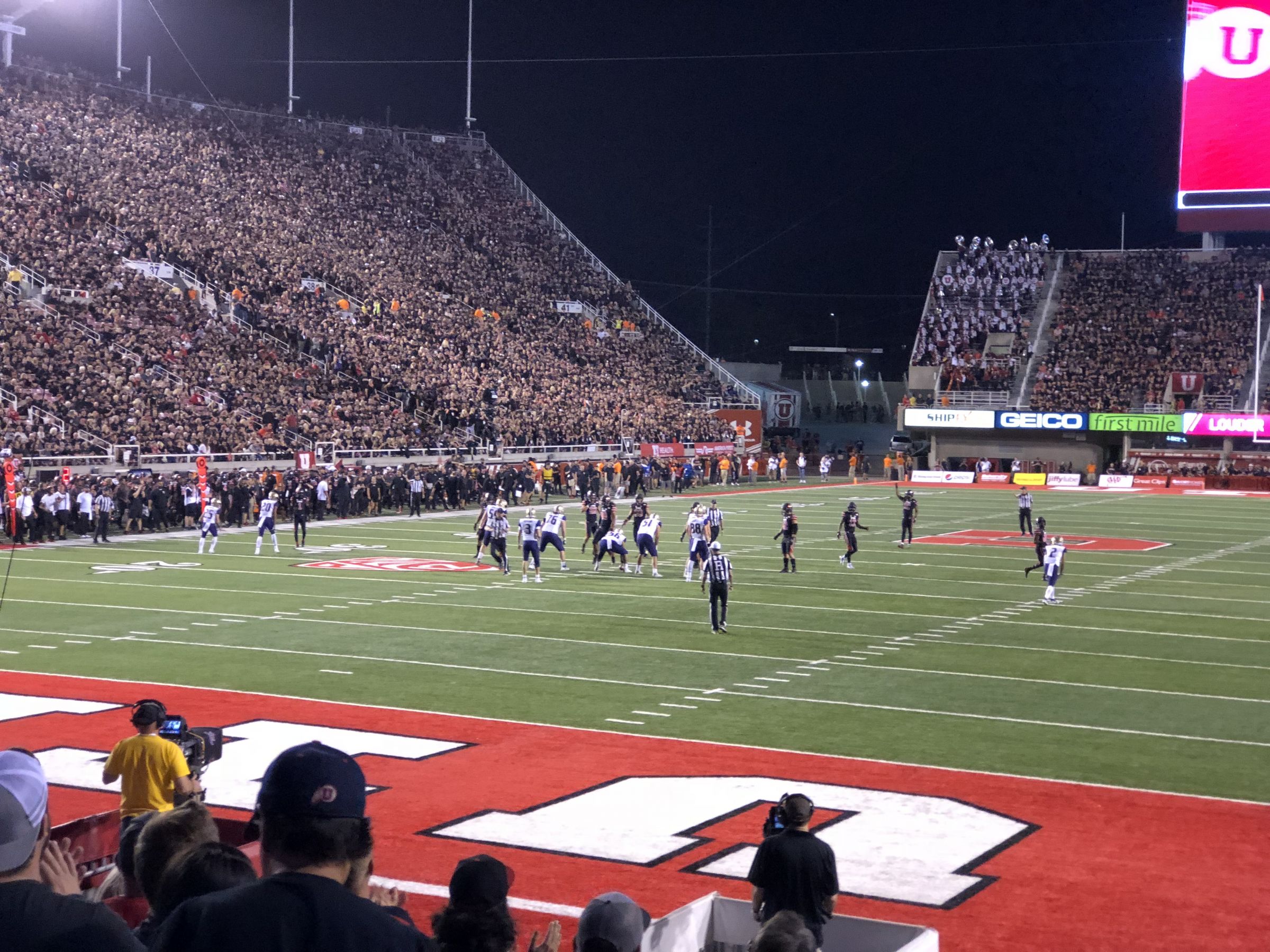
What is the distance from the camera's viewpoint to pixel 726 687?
49.8ft

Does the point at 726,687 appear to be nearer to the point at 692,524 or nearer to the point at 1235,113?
the point at 692,524

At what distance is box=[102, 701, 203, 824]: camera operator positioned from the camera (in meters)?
7.45

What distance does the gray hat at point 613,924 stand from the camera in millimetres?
4387

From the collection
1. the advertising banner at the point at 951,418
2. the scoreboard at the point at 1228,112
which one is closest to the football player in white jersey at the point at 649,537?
the scoreboard at the point at 1228,112

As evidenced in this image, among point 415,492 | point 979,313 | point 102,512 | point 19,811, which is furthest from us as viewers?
point 979,313

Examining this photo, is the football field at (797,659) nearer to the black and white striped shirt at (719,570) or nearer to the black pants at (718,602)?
the black pants at (718,602)

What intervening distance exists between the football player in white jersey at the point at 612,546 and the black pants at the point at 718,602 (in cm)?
686

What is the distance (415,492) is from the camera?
39094mm

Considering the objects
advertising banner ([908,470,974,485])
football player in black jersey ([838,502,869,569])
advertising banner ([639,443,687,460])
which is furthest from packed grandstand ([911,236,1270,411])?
football player in black jersey ([838,502,869,569])

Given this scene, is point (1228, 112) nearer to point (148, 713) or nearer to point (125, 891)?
point (148, 713)

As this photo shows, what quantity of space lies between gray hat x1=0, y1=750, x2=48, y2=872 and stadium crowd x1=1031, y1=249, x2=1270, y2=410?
62.7 meters

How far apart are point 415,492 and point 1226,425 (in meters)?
35.6

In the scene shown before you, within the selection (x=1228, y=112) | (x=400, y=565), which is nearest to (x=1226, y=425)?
(x=1228, y=112)

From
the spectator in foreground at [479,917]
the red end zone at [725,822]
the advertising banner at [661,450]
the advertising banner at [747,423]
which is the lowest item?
the red end zone at [725,822]
